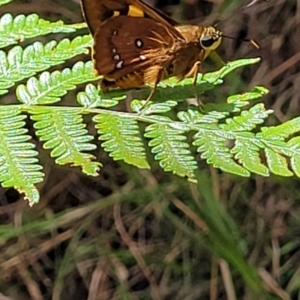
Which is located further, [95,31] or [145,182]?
[145,182]

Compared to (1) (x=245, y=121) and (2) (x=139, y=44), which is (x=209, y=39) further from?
(1) (x=245, y=121)

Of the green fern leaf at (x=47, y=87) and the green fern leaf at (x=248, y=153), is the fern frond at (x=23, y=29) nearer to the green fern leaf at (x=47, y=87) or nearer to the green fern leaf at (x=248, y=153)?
the green fern leaf at (x=47, y=87)

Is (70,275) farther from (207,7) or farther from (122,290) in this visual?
(207,7)

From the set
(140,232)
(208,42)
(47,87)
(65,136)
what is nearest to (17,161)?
(65,136)

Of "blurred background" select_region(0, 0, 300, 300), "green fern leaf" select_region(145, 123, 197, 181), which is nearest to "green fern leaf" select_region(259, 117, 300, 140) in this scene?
"green fern leaf" select_region(145, 123, 197, 181)

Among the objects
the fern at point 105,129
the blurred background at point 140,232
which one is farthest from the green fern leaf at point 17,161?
the blurred background at point 140,232

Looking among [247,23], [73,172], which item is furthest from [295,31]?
[73,172]

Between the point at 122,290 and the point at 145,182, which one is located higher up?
the point at 145,182

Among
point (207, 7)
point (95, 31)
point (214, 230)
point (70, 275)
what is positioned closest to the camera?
point (95, 31)
